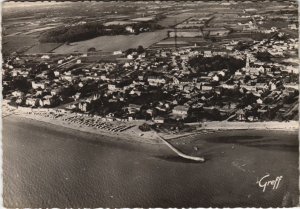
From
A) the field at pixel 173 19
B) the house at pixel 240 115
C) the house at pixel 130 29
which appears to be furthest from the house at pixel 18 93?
the house at pixel 240 115

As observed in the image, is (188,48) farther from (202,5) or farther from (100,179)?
(100,179)

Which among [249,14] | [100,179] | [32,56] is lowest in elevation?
[100,179]

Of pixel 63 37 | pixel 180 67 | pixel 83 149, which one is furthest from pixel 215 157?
pixel 63 37

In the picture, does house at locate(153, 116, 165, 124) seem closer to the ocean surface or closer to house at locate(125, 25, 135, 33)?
the ocean surface

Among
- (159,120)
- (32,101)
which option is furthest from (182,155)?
(32,101)

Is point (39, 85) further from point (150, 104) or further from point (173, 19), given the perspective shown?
point (173, 19)

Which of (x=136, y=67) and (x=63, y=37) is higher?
(x=63, y=37)
